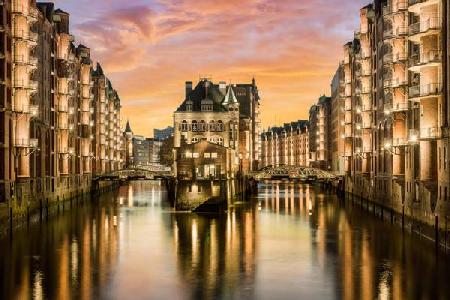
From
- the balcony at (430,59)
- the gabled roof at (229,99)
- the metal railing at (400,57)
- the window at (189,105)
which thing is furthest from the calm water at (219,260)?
the gabled roof at (229,99)

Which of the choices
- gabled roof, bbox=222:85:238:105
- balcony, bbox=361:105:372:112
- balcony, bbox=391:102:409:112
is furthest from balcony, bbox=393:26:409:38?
gabled roof, bbox=222:85:238:105

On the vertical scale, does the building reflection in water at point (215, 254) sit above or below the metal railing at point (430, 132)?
below

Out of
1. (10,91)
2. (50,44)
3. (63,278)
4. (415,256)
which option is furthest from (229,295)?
(50,44)

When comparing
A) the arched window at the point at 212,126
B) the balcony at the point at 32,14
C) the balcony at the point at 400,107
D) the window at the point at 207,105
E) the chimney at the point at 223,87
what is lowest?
the balcony at the point at 400,107

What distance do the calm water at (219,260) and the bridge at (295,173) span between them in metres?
55.2

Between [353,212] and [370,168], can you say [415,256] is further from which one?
[370,168]

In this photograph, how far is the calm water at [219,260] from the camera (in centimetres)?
4566

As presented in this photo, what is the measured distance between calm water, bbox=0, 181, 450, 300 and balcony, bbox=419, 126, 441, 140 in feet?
29.8

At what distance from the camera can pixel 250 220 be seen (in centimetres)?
9594

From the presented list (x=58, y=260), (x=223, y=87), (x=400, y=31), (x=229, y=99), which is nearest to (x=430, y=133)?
(x=400, y=31)

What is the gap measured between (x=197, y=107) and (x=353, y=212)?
71856mm

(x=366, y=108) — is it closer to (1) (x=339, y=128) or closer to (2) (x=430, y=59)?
(2) (x=430, y=59)

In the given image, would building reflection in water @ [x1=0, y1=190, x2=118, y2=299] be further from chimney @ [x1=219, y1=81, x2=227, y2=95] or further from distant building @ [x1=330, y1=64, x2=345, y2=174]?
chimney @ [x1=219, y1=81, x2=227, y2=95]

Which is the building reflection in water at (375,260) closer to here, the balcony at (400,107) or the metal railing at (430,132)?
the metal railing at (430,132)
